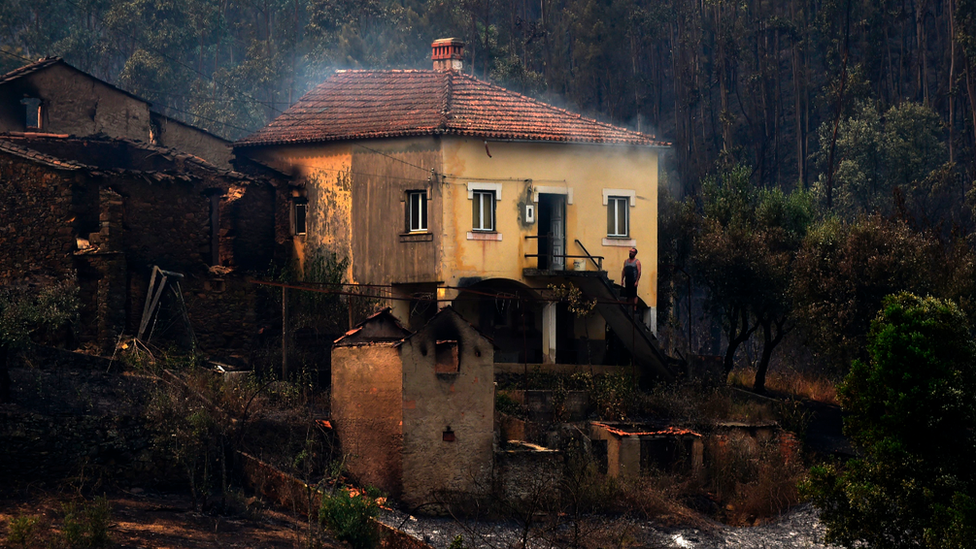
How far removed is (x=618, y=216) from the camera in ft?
107

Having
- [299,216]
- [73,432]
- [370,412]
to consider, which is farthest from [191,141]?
[73,432]

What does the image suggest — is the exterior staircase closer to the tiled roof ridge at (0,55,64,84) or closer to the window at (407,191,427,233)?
the window at (407,191,427,233)

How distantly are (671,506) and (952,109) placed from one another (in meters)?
39.5

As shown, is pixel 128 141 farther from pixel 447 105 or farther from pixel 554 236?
pixel 554 236

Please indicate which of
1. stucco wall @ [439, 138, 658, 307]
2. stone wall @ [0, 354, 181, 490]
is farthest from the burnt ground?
stucco wall @ [439, 138, 658, 307]

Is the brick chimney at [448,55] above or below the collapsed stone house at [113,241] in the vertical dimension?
above

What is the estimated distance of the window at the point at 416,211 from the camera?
101 feet

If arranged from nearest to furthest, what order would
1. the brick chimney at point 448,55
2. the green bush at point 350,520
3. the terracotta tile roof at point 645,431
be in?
the green bush at point 350,520, the terracotta tile roof at point 645,431, the brick chimney at point 448,55

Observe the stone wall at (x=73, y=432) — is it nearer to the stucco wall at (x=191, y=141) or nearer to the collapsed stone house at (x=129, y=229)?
the collapsed stone house at (x=129, y=229)

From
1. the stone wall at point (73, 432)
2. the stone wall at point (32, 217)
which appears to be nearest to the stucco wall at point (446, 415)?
the stone wall at point (73, 432)

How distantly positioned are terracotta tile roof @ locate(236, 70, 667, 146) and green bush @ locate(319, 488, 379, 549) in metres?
13.3

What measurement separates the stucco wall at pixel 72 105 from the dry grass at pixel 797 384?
1879 cm

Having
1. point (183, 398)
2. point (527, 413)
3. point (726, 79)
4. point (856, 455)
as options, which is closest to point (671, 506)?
point (527, 413)

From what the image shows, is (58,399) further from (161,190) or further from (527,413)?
(527,413)
